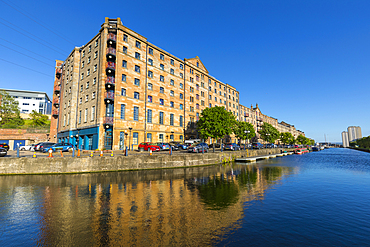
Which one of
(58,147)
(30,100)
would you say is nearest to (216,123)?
(58,147)

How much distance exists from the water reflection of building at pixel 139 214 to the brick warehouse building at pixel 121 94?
22.9 m

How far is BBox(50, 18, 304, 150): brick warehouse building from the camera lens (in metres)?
35.7

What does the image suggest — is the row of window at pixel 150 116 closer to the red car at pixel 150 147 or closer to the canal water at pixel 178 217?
the red car at pixel 150 147

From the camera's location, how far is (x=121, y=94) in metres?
36.9

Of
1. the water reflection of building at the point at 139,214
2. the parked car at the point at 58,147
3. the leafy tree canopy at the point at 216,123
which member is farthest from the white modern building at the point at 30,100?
the water reflection of building at the point at 139,214

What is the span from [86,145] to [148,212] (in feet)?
110

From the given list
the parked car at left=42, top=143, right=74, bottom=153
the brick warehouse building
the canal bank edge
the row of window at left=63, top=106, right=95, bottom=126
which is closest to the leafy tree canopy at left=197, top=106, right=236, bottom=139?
the brick warehouse building

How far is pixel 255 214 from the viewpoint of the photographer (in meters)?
9.34

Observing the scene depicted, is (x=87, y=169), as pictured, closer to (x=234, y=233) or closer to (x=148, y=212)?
(x=148, y=212)

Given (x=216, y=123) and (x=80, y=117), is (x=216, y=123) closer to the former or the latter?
(x=216, y=123)

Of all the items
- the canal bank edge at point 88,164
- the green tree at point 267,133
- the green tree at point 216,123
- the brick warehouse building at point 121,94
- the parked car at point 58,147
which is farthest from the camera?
the green tree at point 267,133

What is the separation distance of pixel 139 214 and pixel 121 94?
3185 centimetres

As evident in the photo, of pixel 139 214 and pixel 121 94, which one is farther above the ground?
pixel 121 94

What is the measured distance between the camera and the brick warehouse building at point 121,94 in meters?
35.7
